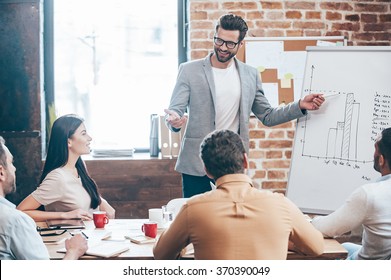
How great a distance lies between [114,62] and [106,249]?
2.40m

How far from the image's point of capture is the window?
14.0 feet

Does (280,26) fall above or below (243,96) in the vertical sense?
above

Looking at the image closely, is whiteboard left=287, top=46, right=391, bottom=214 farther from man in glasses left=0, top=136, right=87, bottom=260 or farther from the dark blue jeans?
man in glasses left=0, top=136, right=87, bottom=260

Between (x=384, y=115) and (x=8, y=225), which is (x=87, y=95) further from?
(x=8, y=225)

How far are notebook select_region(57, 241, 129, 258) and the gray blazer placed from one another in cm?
94

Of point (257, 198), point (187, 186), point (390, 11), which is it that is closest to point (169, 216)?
point (187, 186)

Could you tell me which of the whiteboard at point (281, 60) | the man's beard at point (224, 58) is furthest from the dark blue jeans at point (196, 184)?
the whiteboard at point (281, 60)

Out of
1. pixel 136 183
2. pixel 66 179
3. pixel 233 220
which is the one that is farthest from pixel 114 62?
pixel 233 220

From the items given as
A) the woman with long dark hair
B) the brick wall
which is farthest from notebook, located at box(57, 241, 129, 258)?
the brick wall

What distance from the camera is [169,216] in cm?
251

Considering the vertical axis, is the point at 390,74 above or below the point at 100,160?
above

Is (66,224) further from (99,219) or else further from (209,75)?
(209,75)

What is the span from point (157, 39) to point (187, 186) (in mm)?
1562

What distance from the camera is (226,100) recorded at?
3.10 meters
